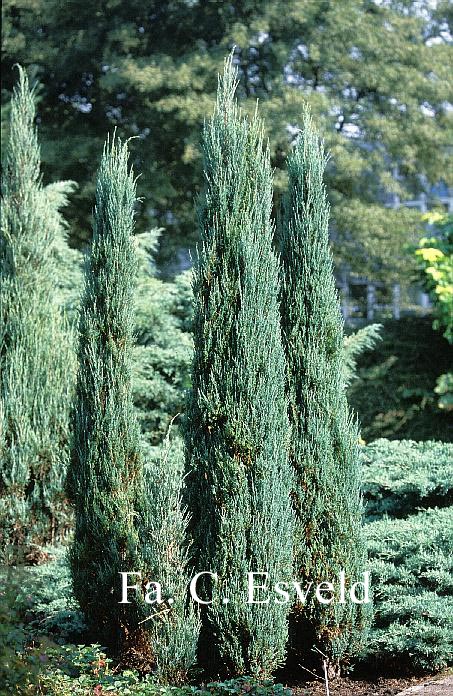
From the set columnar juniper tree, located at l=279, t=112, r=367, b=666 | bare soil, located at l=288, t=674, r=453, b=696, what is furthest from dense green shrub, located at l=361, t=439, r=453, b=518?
bare soil, located at l=288, t=674, r=453, b=696

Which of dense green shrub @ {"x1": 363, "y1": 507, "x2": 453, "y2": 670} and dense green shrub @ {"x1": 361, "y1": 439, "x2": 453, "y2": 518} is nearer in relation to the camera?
dense green shrub @ {"x1": 363, "y1": 507, "x2": 453, "y2": 670}

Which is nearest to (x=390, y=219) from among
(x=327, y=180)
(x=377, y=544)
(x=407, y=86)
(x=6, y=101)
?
(x=327, y=180)

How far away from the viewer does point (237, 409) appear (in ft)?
15.1

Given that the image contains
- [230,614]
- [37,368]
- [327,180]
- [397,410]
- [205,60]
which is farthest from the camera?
[327,180]

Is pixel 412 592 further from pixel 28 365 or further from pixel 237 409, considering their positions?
pixel 28 365

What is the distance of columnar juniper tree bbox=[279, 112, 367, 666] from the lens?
4855mm

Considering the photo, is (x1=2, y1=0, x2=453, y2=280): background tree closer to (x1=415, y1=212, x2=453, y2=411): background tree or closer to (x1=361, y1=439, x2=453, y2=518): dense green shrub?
(x1=415, y1=212, x2=453, y2=411): background tree

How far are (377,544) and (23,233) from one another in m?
4.27

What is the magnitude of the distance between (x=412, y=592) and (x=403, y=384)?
27.0 feet

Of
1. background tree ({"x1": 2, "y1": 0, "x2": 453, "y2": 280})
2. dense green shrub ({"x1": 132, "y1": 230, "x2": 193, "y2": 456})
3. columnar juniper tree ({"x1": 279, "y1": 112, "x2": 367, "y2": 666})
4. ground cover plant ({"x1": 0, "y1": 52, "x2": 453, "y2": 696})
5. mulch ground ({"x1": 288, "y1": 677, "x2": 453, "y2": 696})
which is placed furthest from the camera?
background tree ({"x1": 2, "y1": 0, "x2": 453, "y2": 280})

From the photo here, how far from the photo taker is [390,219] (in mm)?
15789

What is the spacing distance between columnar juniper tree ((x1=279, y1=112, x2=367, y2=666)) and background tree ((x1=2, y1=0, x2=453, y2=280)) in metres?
10.3

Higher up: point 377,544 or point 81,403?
point 81,403

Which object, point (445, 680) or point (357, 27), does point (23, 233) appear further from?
point (357, 27)
